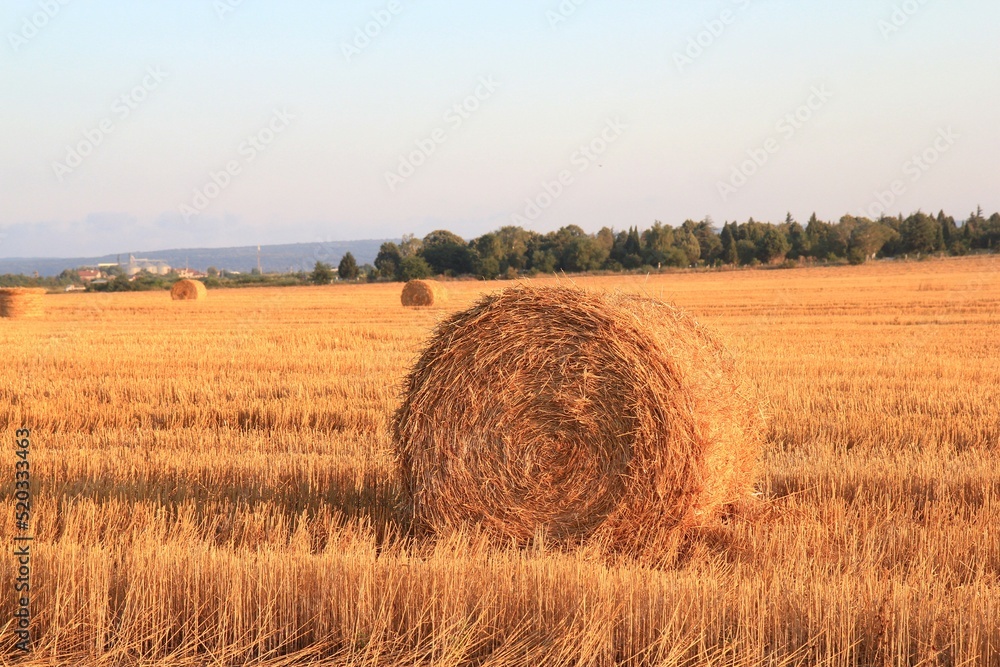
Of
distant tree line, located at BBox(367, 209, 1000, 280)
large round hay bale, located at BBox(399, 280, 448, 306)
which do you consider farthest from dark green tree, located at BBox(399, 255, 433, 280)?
large round hay bale, located at BBox(399, 280, 448, 306)

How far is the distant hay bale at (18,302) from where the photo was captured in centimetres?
2661

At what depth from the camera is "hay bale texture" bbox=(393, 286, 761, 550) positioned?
18.3ft

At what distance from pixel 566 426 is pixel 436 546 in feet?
3.84

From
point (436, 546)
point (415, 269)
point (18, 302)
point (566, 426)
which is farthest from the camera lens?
point (415, 269)

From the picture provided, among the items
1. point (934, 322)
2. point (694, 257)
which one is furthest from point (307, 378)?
point (694, 257)

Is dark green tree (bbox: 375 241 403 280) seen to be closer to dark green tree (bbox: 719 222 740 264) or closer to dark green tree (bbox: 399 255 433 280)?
dark green tree (bbox: 399 255 433 280)

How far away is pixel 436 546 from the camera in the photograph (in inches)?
198

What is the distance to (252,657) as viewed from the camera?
12.7 ft

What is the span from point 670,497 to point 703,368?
33.9 inches

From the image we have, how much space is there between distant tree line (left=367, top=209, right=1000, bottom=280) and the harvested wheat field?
44065mm

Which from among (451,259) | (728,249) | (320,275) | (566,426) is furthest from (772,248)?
(566,426)

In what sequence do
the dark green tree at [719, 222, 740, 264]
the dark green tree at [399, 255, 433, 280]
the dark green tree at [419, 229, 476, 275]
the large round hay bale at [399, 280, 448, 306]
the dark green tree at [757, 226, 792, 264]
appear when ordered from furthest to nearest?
the dark green tree at [719, 222, 740, 264] → the dark green tree at [757, 226, 792, 264] → the dark green tree at [419, 229, 476, 275] → the dark green tree at [399, 255, 433, 280] → the large round hay bale at [399, 280, 448, 306]

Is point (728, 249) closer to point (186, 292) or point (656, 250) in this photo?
point (656, 250)

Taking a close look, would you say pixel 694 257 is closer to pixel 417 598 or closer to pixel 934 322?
pixel 934 322
